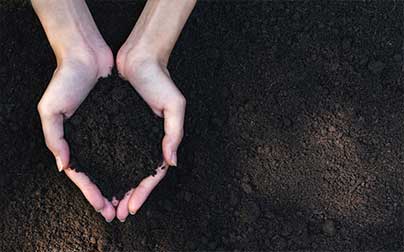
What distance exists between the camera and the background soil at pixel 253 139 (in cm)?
198

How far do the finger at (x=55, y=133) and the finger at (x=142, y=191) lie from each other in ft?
0.79

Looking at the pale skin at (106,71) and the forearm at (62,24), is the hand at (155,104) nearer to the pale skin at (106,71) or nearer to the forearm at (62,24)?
the pale skin at (106,71)

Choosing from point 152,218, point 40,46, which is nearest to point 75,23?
point 40,46

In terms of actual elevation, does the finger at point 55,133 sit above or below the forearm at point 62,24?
below

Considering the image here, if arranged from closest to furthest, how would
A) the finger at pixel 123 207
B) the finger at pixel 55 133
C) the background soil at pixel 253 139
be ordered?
the finger at pixel 55 133 → the finger at pixel 123 207 → the background soil at pixel 253 139

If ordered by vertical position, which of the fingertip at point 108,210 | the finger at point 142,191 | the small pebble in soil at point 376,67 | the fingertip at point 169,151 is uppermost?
the small pebble in soil at point 376,67

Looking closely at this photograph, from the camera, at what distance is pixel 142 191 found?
180cm

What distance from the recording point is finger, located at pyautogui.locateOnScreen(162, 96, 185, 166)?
176cm

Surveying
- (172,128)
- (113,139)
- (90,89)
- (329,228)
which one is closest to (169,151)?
(172,128)

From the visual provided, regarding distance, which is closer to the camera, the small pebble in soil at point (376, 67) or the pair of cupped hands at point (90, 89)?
the pair of cupped hands at point (90, 89)

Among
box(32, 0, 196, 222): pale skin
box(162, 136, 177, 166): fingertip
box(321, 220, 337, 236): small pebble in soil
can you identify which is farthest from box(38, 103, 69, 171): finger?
box(321, 220, 337, 236): small pebble in soil

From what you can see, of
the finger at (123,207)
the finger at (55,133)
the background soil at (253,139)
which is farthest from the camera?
the background soil at (253,139)

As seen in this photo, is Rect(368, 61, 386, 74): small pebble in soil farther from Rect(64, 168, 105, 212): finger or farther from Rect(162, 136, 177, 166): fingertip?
Rect(64, 168, 105, 212): finger

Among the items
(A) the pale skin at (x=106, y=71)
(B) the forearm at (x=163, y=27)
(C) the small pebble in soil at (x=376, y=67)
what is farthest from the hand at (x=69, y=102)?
(C) the small pebble in soil at (x=376, y=67)
